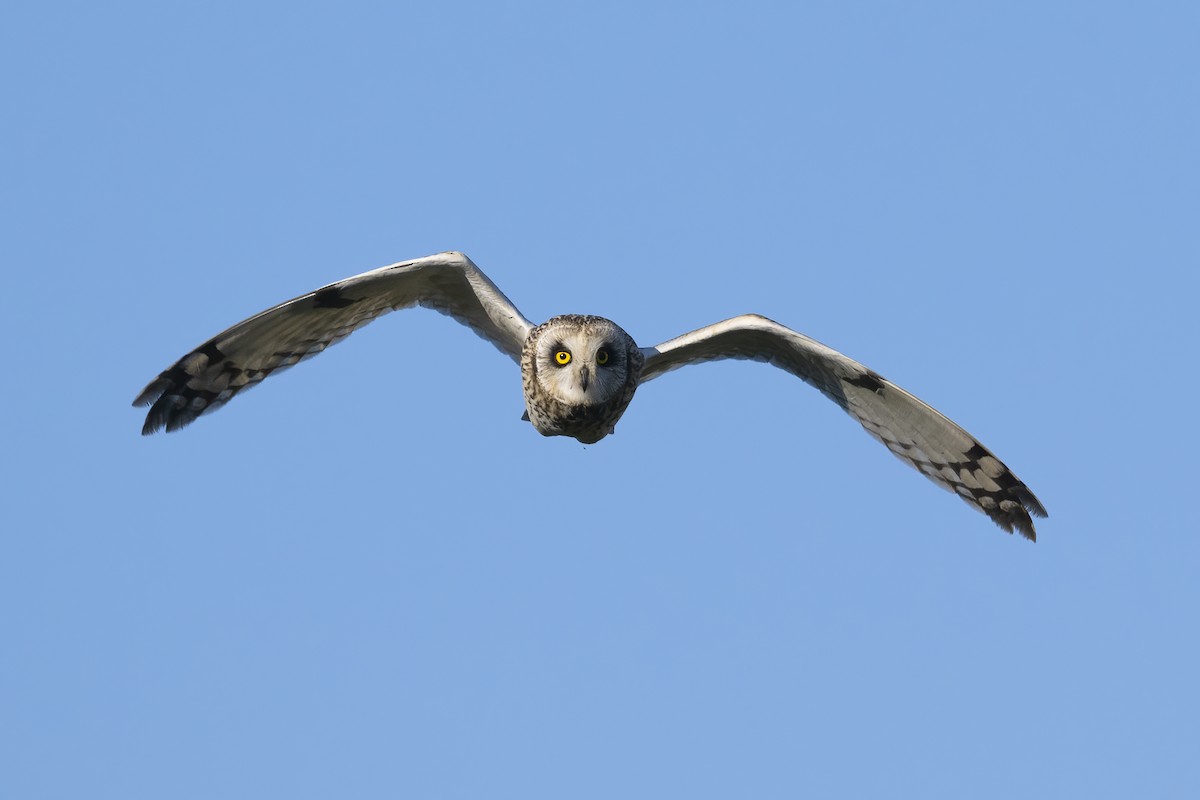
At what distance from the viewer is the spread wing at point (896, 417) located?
996 centimetres

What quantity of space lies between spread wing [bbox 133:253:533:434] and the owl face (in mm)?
483

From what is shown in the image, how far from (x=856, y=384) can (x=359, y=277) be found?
10.7 feet

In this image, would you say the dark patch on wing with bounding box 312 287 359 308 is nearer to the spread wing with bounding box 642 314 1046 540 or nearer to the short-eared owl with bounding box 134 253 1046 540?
the short-eared owl with bounding box 134 253 1046 540

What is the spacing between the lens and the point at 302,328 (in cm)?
1009

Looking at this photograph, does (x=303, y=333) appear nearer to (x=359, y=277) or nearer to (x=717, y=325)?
(x=359, y=277)

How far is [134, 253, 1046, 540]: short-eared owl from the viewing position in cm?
962

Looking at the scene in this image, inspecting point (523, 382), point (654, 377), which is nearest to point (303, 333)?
point (523, 382)

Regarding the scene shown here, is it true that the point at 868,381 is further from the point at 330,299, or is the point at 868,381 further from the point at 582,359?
the point at 330,299

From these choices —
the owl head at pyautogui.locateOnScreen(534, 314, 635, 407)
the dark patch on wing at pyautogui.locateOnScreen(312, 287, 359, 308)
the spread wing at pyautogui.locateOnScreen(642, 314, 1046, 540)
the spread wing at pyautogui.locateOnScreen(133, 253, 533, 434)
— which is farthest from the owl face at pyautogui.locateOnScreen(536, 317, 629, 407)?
the dark patch on wing at pyautogui.locateOnScreen(312, 287, 359, 308)

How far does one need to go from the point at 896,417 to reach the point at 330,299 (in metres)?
3.74

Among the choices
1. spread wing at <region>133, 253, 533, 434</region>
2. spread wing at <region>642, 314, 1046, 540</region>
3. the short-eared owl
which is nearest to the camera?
the short-eared owl

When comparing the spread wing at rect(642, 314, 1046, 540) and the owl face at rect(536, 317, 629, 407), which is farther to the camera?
the spread wing at rect(642, 314, 1046, 540)

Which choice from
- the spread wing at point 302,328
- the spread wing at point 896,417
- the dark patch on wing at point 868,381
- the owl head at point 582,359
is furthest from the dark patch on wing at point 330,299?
the dark patch on wing at point 868,381

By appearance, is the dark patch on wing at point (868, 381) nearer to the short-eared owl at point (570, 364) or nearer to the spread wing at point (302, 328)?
the short-eared owl at point (570, 364)
